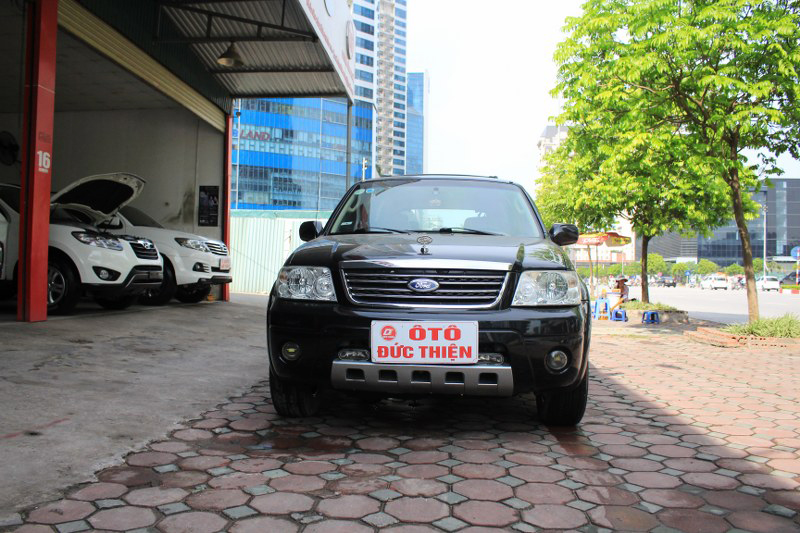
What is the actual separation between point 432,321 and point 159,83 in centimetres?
879

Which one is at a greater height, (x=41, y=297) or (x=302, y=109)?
(x=302, y=109)

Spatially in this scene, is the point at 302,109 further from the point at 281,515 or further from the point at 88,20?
the point at 281,515

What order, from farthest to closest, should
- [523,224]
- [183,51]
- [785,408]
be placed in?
[183,51] → [785,408] → [523,224]

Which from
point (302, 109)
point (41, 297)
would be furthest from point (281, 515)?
point (302, 109)

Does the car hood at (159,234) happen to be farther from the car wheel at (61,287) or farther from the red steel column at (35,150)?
the red steel column at (35,150)

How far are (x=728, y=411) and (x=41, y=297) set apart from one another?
6721mm

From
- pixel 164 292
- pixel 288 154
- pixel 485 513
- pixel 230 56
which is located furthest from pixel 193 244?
pixel 288 154

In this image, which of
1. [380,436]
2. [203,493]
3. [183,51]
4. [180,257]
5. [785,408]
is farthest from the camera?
[183,51]

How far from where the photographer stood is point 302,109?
92625mm

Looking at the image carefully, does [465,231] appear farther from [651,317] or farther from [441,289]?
[651,317]

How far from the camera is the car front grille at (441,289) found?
3148 millimetres

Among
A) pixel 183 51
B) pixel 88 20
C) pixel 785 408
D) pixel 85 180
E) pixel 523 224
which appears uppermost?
pixel 183 51

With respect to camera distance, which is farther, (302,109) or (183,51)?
(302,109)

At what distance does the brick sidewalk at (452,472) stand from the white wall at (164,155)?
935 cm
